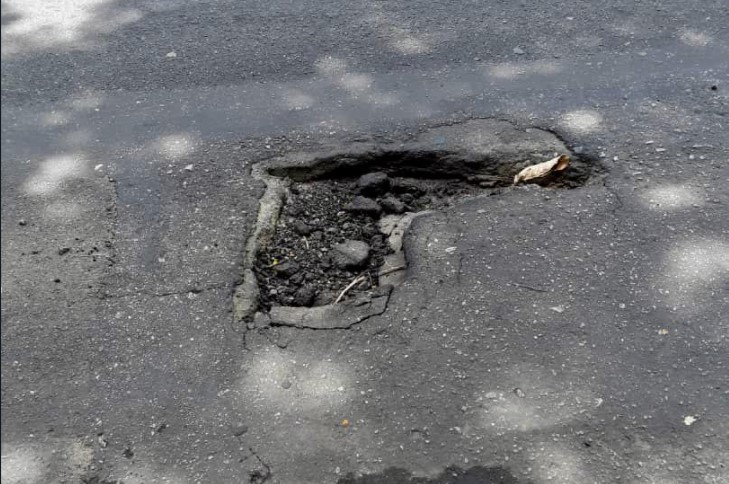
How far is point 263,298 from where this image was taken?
2.88 metres

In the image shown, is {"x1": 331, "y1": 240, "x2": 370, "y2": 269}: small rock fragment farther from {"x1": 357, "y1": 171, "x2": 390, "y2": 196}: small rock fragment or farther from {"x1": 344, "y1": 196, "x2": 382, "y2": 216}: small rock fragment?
{"x1": 357, "y1": 171, "x2": 390, "y2": 196}: small rock fragment

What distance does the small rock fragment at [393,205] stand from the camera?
3.28m

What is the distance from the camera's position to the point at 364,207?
3266 millimetres

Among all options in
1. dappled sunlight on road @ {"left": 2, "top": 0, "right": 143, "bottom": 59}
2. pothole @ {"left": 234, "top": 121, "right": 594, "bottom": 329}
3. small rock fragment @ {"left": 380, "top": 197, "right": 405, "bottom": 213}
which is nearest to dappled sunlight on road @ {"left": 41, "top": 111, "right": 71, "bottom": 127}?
dappled sunlight on road @ {"left": 2, "top": 0, "right": 143, "bottom": 59}

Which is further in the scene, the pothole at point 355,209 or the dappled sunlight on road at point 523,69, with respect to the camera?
the dappled sunlight on road at point 523,69

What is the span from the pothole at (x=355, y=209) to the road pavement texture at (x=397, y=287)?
74 millimetres

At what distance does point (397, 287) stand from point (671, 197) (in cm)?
136

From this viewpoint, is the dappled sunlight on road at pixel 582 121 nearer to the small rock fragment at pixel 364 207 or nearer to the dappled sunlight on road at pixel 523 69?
the dappled sunlight on road at pixel 523 69

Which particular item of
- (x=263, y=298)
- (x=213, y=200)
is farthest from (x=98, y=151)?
(x=263, y=298)

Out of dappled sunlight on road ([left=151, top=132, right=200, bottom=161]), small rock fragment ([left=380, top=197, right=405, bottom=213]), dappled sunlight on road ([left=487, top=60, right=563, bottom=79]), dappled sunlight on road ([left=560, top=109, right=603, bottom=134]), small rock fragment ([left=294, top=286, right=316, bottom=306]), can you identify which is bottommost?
small rock fragment ([left=294, top=286, right=316, bottom=306])

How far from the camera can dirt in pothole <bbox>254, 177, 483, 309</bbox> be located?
2.95 meters

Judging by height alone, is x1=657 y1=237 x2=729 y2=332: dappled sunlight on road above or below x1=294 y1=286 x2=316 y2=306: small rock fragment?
above

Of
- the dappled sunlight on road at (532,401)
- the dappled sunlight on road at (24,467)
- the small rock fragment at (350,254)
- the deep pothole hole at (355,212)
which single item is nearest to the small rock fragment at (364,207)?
the deep pothole hole at (355,212)

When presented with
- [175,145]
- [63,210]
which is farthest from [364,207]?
[63,210]
